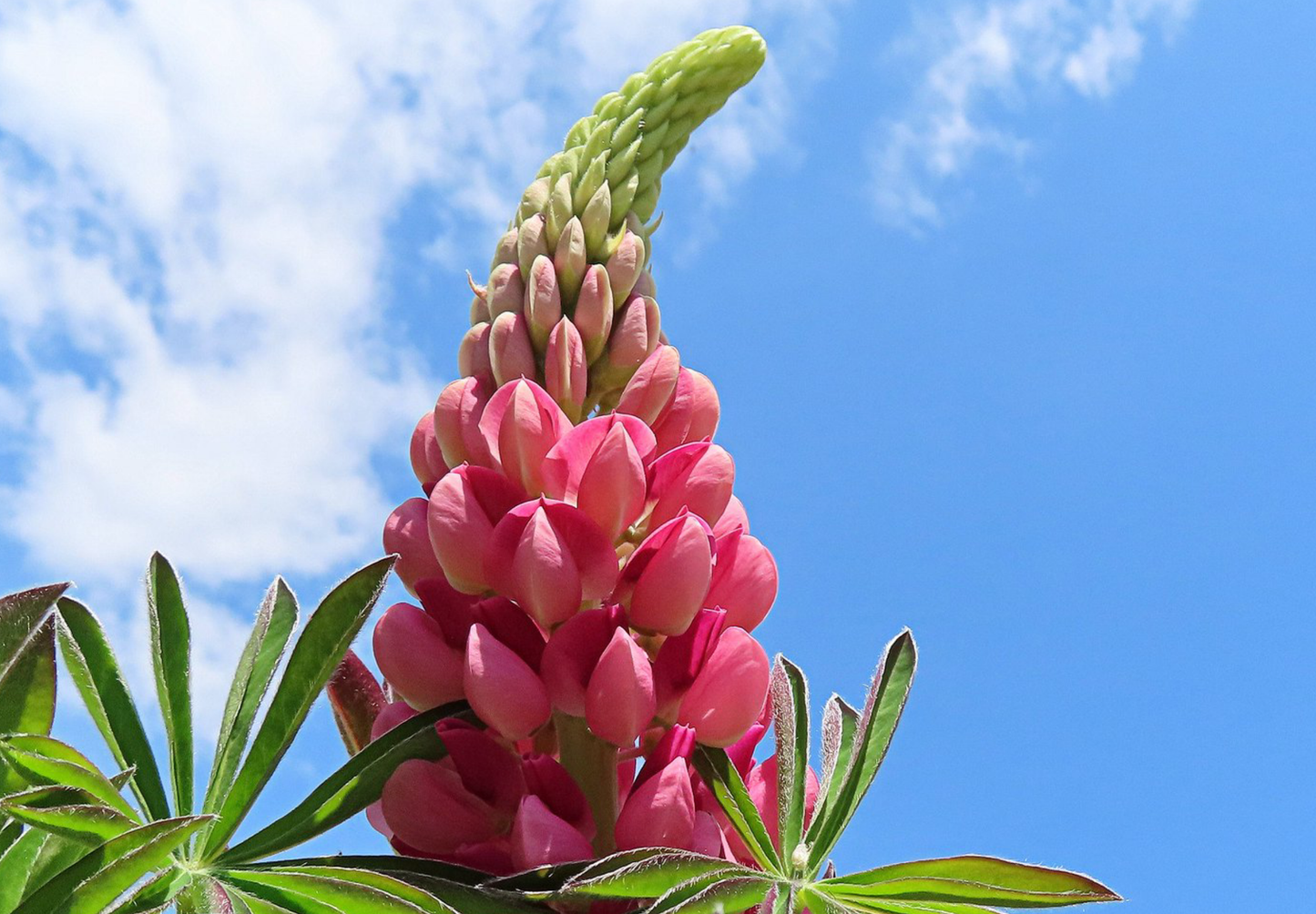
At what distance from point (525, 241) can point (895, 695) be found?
131 cm

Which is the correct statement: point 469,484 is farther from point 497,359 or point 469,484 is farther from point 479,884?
point 479,884

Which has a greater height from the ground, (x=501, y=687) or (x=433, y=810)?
(x=501, y=687)

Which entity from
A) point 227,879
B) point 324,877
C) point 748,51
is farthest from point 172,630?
point 748,51

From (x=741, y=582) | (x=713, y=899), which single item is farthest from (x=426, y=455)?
(x=713, y=899)

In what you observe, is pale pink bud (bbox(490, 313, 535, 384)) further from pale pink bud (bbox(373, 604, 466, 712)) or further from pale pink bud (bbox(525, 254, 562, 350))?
pale pink bud (bbox(373, 604, 466, 712))

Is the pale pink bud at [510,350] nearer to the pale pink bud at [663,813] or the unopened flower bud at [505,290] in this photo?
the unopened flower bud at [505,290]

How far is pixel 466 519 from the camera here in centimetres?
223

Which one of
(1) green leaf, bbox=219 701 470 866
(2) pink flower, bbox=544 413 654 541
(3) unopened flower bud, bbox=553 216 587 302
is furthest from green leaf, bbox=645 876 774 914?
(3) unopened flower bud, bbox=553 216 587 302

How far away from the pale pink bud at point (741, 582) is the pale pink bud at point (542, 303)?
62 centimetres

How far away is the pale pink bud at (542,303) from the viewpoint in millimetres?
2557

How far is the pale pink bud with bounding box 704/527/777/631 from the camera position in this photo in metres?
2.37

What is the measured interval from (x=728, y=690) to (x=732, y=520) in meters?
0.46

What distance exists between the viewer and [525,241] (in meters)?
2.67

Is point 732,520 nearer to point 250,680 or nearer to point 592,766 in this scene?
point 592,766
